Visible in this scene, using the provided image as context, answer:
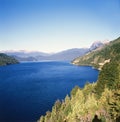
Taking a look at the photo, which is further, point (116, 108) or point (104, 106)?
point (104, 106)

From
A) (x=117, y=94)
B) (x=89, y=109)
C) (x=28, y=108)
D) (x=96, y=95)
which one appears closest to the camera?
(x=117, y=94)

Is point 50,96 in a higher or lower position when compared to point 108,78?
lower

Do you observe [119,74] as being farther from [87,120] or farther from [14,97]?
[14,97]

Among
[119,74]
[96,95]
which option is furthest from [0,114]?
[119,74]

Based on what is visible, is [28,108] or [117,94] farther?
[28,108]

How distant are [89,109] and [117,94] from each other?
10.2 metres

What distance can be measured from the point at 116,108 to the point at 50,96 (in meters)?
74.3

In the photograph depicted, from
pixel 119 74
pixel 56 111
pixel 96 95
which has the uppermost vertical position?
pixel 119 74

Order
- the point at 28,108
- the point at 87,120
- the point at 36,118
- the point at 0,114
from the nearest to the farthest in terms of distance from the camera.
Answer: the point at 87,120 < the point at 36,118 < the point at 0,114 < the point at 28,108

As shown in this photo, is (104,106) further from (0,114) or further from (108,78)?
(0,114)

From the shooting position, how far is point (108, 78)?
219ft

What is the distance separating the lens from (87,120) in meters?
46.8

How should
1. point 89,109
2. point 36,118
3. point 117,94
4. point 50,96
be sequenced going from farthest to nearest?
1. point 50,96
2. point 36,118
3. point 89,109
4. point 117,94

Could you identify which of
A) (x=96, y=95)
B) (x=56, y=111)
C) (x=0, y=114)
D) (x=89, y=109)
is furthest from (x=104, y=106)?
(x=0, y=114)
